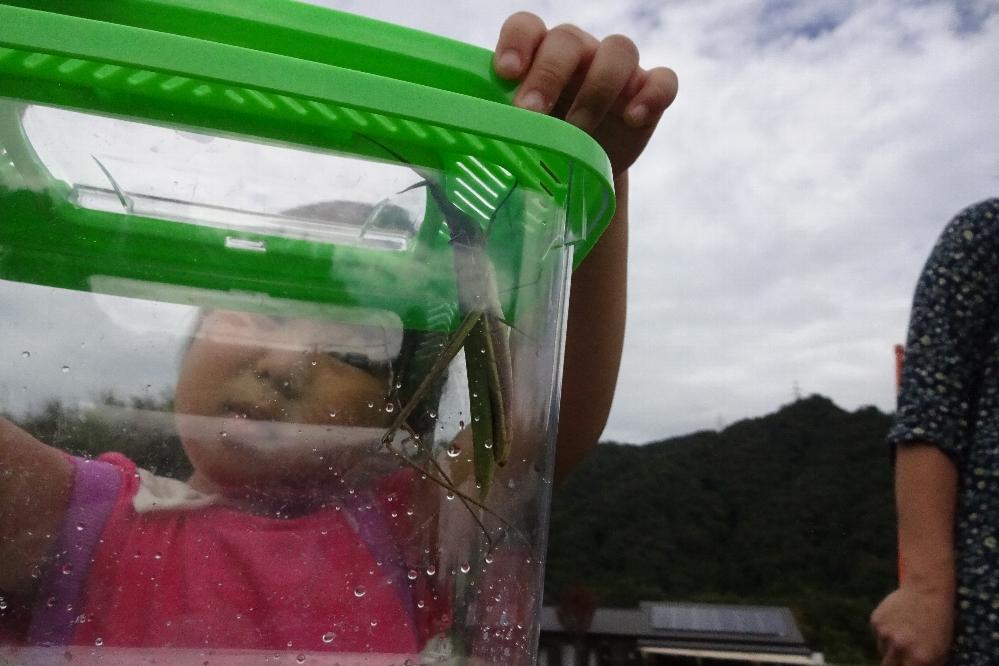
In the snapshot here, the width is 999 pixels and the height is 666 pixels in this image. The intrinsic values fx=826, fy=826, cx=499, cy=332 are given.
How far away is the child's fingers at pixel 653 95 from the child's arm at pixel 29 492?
0.34 m

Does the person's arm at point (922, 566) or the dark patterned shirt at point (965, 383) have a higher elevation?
the dark patterned shirt at point (965, 383)

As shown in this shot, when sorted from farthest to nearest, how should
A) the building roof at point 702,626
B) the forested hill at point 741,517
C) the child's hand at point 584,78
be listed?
1. the forested hill at point 741,517
2. the building roof at point 702,626
3. the child's hand at point 584,78

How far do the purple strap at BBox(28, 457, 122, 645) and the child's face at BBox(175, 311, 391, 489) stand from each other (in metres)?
0.04

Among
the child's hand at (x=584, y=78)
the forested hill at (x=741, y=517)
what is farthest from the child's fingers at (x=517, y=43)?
the forested hill at (x=741, y=517)

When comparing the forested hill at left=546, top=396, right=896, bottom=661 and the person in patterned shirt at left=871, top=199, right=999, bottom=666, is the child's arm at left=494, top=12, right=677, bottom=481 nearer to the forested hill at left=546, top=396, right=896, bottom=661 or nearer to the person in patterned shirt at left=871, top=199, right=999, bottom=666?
the person in patterned shirt at left=871, top=199, right=999, bottom=666

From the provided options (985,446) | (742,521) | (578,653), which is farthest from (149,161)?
(742,521)

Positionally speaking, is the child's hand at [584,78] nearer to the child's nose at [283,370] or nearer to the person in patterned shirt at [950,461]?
the child's nose at [283,370]

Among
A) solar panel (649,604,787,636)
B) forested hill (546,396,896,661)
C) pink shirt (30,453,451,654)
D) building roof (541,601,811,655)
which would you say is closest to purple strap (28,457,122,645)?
pink shirt (30,453,451,654)

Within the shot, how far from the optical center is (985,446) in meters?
0.79

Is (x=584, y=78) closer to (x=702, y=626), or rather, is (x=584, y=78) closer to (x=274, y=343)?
(x=274, y=343)

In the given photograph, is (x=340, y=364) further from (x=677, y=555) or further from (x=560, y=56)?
(x=677, y=555)

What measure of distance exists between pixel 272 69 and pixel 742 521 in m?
3.84

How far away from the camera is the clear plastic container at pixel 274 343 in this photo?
0.33m

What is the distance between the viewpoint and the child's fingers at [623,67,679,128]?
18.3 inches
